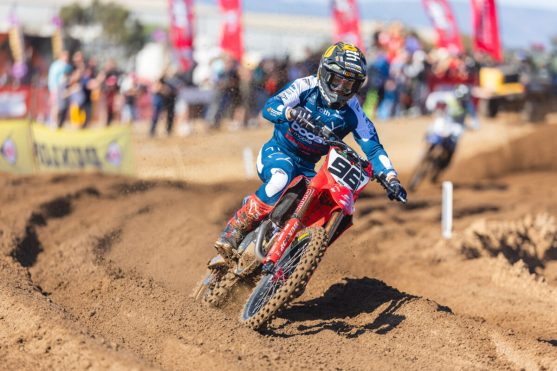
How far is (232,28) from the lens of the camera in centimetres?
1977

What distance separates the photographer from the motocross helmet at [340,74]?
6062mm

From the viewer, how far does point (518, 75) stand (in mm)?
28000

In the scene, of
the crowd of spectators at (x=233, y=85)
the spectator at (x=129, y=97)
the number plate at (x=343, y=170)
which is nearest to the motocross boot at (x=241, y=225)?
the number plate at (x=343, y=170)

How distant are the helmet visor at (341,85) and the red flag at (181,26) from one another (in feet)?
47.7

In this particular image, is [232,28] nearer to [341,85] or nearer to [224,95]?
[224,95]

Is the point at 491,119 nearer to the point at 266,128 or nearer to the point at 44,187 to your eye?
the point at 266,128

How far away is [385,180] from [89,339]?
7.89 ft

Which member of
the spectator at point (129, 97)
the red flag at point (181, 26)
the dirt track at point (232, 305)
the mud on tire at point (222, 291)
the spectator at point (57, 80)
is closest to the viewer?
the dirt track at point (232, 305)

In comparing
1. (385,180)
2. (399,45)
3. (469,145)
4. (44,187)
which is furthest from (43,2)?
(385,180)

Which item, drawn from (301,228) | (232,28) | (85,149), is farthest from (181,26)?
(301,228)

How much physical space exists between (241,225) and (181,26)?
14362 millimetres

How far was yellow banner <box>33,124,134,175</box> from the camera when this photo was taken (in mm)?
15031

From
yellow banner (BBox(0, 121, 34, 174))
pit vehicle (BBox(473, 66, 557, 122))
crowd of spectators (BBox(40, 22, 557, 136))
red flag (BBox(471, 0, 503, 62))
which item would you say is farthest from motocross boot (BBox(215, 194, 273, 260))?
pit vehicle (BBox(473, 66, 557, 122))

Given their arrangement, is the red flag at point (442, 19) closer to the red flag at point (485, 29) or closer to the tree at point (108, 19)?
the red flag at point (485, 29)
